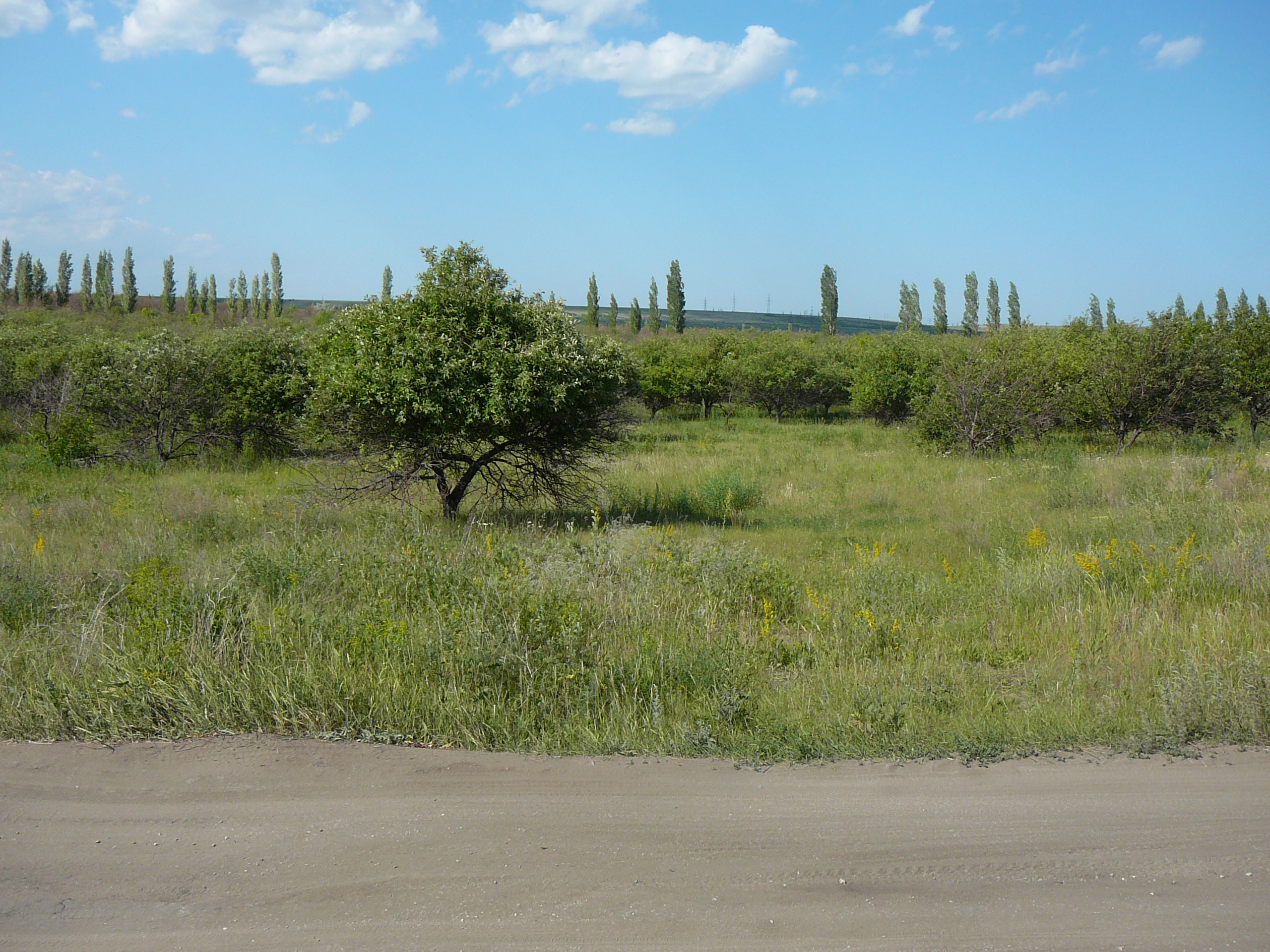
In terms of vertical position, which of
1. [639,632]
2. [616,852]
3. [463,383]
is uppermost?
[463,383]

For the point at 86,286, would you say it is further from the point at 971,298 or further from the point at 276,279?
the point at 971,298

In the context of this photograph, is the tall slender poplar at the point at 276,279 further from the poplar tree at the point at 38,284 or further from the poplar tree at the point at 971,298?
the poplar tree at the point at 971,298

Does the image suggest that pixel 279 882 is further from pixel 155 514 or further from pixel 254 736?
pixel 155 514

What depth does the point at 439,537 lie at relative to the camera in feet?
29.3

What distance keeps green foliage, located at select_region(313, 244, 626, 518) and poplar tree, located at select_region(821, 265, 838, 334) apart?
79.6 meters

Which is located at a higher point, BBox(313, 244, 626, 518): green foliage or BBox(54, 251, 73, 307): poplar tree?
BBox(54, 251, 73, 307): poplar tree

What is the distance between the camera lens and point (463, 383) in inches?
446

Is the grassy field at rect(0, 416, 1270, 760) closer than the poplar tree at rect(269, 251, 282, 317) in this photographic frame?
Yes

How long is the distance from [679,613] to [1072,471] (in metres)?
13.0

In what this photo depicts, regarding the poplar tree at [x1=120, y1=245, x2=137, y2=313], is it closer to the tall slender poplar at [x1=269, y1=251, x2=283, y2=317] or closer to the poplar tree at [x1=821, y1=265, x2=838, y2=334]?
the tall slender poplar at [x1=269, y1=251, x2=283, y2=317]

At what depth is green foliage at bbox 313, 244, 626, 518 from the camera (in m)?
11.3

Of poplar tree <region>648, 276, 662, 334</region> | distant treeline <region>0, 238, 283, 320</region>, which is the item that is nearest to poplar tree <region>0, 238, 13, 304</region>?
distant treeline <region>0, 238, 283, 320</region>

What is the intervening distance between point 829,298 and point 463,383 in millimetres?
82060

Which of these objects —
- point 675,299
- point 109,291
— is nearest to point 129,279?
point 109,291
